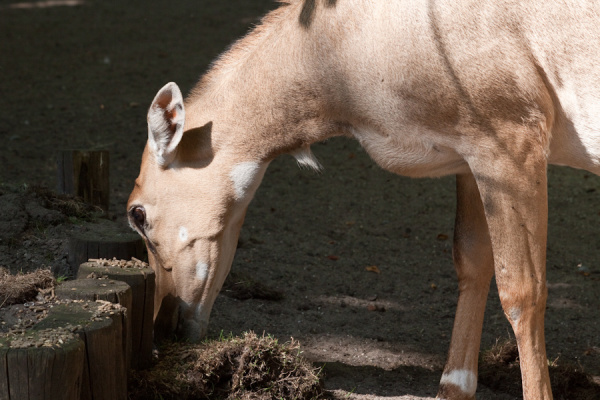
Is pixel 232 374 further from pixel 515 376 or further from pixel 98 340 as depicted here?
pixel 515 376

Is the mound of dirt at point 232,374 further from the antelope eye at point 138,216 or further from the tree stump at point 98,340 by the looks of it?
the antelope eye at point 138,216

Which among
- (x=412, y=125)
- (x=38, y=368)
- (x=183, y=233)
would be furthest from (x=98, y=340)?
(x=412, y=125)

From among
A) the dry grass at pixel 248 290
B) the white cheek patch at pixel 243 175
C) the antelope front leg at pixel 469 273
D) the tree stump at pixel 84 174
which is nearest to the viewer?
the white cheek patch at pixel 243 175

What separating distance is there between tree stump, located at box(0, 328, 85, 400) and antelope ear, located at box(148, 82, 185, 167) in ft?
4.29

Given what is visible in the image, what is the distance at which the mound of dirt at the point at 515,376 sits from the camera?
3.91 metres

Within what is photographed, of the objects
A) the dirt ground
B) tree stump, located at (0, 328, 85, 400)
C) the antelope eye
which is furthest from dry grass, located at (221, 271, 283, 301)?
tree stump, located at (0, 328, 85, 400)

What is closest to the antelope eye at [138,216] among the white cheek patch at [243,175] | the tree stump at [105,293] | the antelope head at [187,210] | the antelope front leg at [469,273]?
the antelope head at [187,210]

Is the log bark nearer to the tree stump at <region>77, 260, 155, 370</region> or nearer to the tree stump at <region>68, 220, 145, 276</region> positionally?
the tree stump at <region>77, 260, 155, 370</region>

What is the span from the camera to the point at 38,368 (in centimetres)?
244

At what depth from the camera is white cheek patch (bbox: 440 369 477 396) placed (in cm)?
382

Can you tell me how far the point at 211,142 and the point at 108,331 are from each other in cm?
120

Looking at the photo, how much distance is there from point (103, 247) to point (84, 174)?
4.53ft

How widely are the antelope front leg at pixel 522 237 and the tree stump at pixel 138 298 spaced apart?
158 cm

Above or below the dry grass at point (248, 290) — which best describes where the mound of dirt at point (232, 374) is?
below
